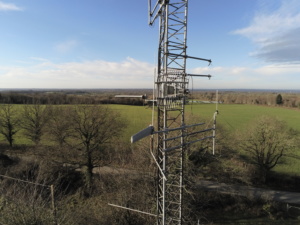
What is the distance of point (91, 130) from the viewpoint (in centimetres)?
2044

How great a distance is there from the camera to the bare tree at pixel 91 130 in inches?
771

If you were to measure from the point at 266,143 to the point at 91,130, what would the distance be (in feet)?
63.3

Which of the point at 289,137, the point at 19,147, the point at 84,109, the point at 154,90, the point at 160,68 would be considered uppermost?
the point at 160,68

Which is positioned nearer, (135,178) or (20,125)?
(135,178)

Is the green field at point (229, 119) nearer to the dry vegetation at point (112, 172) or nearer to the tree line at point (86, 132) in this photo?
the dry vegetation at point (112, 172)

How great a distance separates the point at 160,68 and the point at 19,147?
3029 centimetres

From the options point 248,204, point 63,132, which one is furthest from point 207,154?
point 63,132

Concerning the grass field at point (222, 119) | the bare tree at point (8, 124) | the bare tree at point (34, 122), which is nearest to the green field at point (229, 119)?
the grass field at point (222, 119)

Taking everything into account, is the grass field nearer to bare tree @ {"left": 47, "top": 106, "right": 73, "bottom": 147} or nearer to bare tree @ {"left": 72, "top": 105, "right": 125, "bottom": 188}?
bare tree @ {"left": 47, "top": 106, "right": 73, "bottom": 147}

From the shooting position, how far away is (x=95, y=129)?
2058 centimetres

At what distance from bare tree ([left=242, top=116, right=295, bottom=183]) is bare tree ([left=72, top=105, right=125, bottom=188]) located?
50.9 ft

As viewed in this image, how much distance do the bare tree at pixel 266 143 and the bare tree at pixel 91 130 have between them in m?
15.5

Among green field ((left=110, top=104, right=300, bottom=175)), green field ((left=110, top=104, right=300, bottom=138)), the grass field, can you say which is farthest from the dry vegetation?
green field ((left=110, top=104, right=300, bottom=138))

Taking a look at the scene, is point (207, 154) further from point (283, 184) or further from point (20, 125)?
point (20, 125)
